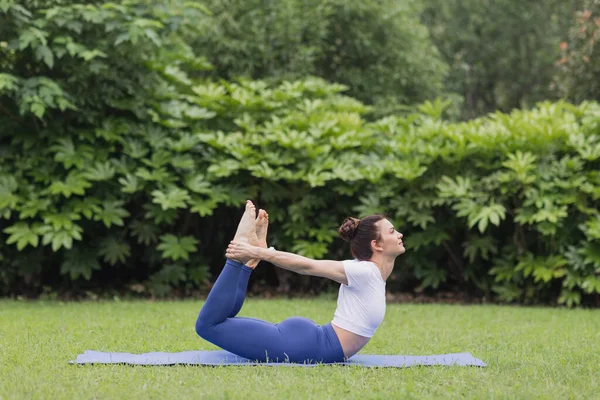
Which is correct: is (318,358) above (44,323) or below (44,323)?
above

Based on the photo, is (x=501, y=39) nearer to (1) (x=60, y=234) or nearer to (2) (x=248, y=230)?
(1) (x=60, y=234)

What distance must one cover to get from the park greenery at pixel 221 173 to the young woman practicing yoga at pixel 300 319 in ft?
12.2

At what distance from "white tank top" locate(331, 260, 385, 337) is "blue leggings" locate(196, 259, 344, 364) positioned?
0.14m

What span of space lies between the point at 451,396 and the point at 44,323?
3.96 meters

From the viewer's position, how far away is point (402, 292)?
947cm

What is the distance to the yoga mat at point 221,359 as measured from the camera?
4.31m

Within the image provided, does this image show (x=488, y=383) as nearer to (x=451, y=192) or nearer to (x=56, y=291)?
(x=451, y=192)

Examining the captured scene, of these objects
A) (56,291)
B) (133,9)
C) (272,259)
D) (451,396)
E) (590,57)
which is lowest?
(56,291)

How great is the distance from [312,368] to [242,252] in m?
0.76

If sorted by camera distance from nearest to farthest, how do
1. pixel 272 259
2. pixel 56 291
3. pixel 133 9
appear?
pixel 272 259
pixel 133 9
pixel 56 291

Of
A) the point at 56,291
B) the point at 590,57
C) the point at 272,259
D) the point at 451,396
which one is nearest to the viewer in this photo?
the point at 451,396

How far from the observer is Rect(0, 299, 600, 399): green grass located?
3.59 meters

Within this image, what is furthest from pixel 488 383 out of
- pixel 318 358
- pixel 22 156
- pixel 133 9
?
pixel 22 156

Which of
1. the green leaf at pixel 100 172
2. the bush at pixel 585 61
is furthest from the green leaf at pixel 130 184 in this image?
the bush at pixel 585 61
